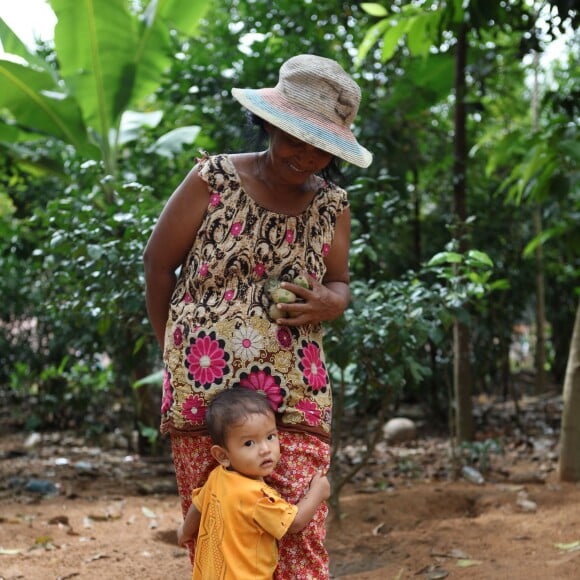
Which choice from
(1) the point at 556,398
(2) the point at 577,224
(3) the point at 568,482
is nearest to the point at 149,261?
(3) the point at 568,482

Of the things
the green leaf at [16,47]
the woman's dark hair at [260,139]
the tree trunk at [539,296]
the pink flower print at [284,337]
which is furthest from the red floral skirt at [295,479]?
the tree trunk at [539,296]

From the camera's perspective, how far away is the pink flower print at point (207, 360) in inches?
80.7

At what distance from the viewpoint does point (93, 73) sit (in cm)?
528

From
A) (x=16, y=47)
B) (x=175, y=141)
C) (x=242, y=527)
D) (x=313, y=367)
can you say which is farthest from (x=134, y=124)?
(x=242, y=527)

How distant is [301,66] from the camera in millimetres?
2102

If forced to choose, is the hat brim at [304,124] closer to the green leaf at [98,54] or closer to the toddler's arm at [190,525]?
the toddler's arm at [190,525]

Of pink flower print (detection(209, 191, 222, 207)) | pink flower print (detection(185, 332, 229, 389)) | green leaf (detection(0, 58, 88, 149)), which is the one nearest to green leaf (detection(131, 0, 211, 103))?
green leaf (detection(0, 58, 88, 149))

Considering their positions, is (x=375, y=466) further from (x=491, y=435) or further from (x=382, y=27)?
(x=382, y=27)

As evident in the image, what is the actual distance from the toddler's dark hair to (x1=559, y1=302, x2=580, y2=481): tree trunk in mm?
2611

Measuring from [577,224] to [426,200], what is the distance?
227 cm

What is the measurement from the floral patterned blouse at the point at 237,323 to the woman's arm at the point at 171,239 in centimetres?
3

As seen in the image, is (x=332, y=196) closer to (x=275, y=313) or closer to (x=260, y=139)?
(x=260, y=139)

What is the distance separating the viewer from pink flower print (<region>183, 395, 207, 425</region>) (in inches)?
81.4

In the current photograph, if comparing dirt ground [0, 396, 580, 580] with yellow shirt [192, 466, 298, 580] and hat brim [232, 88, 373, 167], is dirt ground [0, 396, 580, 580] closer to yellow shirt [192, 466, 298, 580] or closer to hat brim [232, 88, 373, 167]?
yellow shirt [192, 466, 298, 580]
